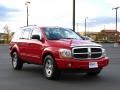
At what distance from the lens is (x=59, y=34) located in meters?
13.5

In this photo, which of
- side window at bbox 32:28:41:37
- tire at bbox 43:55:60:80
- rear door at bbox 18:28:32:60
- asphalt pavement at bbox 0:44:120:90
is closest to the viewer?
asphalt pavement at bbox 0:44:120:90

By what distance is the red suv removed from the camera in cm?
1177

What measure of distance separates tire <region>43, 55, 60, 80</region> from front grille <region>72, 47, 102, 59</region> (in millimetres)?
831

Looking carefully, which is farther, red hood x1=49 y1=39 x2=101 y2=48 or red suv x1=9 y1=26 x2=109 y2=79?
red hood x1=49 y1=39 x2=101 y2=48

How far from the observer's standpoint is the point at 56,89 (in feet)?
34.0

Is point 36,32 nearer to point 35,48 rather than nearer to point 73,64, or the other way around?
point 35,48

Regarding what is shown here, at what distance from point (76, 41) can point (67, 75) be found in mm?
1803

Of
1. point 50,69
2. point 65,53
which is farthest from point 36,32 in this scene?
point 65,53

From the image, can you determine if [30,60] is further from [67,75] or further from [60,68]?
[60,68]

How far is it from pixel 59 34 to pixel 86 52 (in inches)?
75.2

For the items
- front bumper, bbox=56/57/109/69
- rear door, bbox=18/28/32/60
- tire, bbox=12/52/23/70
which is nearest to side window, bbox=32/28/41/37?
rear door, bbox=18/28/32/60

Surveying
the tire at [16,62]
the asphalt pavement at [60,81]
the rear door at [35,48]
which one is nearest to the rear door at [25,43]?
the rear door at [35,48]

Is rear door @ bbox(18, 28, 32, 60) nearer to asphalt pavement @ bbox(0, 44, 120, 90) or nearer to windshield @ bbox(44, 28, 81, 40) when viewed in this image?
asphalt pavement @ bbox(0, 44, 120, 90)

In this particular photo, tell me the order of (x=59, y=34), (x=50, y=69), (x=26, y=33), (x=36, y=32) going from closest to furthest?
(x=50, y=69)
(x=59, y=34)
(x=36, y=32)
(x=26, y=33)
